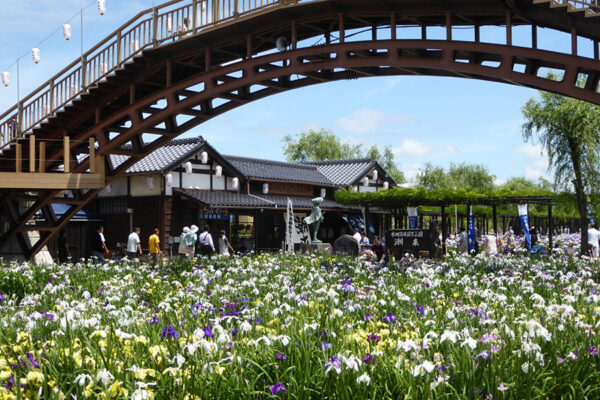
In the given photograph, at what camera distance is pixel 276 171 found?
122 ft

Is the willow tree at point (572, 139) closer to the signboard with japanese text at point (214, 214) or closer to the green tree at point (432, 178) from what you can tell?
the signboard with japanese text at point (214, 214)

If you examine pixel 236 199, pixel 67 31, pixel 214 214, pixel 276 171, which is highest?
pixel 67 31

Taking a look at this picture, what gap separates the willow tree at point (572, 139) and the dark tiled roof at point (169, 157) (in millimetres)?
15754

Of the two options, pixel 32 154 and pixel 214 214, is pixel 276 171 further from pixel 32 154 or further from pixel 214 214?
pixel 32 154

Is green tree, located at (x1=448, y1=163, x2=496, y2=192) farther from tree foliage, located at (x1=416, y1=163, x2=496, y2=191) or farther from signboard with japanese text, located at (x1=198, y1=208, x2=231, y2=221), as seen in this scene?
signboard with japanese text, located at (x1=198, y1=208, x2=231, y2=221)

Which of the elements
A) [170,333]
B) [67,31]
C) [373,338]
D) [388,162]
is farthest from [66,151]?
[388,162]

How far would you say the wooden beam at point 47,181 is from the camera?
20.0 metres

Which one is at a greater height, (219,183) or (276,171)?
(276,171)

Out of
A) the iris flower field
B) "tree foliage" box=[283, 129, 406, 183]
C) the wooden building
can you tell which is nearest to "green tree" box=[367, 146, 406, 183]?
"tree foliage" box=[283, 129, 406, 183]

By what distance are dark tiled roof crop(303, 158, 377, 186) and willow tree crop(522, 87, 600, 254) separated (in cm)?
1926

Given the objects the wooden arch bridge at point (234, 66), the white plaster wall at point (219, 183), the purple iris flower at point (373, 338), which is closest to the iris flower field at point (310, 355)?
the purple iris flower at point (373, 338)

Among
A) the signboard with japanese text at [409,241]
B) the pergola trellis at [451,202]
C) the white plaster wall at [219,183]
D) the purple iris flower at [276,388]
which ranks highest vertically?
the white plaster wall at [219,183]

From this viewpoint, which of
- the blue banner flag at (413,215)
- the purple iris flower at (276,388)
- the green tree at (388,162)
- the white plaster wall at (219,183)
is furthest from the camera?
the green tree at (388,162)

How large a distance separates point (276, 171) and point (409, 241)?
1886cm
